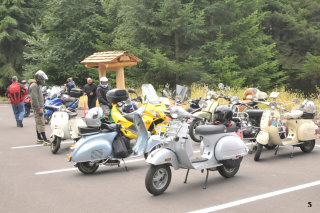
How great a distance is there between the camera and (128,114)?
9102 millimetres

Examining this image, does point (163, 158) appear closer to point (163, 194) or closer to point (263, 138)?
point (163, 194)

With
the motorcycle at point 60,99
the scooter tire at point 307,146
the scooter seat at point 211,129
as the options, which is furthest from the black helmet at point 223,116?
the motorcycle at point 60,99

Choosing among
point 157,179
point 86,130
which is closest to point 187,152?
point 157,179

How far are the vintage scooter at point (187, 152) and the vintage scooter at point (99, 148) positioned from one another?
96 cm

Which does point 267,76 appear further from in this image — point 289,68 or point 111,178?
point 111,178

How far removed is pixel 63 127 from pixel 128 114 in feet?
7.23

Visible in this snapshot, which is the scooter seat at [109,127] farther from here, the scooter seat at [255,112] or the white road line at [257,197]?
the scooter seat at [255,112]

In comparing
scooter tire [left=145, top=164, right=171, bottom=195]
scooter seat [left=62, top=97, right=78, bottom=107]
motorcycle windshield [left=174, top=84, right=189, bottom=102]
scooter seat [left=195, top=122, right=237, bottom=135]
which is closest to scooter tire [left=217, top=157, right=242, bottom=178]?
scooter seat [left=195, top=122, right=237, bottom=135]

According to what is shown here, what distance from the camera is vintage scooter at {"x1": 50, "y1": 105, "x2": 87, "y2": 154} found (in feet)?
33.6

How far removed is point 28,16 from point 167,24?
52.0ft

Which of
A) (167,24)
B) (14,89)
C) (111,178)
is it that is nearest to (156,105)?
(111,178)

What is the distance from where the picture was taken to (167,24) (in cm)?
2455

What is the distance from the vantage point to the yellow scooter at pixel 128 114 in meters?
9.08

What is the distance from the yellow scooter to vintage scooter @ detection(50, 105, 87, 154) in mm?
1219
